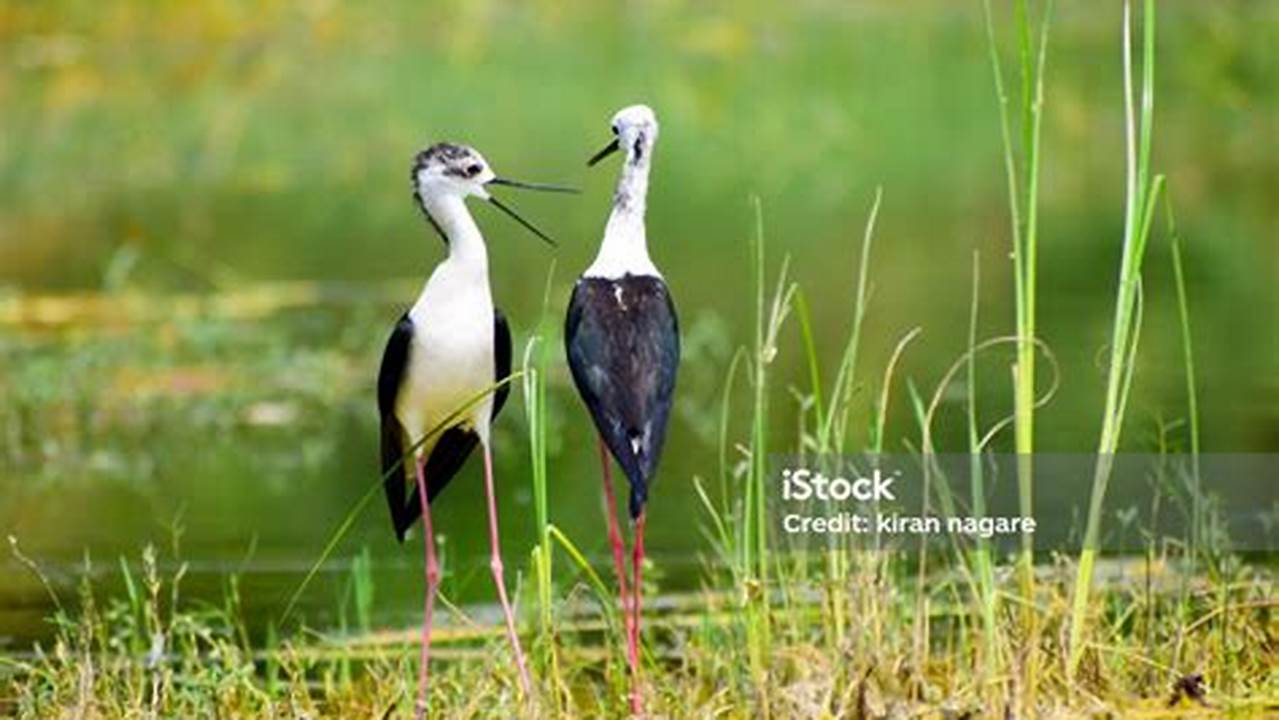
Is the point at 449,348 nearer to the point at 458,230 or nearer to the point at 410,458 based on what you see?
the point at 458,230

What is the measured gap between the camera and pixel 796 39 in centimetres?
3406

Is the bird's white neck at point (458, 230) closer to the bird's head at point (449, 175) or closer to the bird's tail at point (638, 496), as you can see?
the bird's head at point (449, 175)

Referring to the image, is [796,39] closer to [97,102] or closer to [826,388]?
[97,102]

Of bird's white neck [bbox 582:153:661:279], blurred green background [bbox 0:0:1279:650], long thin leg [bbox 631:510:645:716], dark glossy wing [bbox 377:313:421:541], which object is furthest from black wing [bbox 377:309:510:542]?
blurred green background [bbox 0:0:1279:650]

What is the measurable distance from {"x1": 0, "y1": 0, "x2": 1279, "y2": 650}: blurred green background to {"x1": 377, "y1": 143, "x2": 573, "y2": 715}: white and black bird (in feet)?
5.90

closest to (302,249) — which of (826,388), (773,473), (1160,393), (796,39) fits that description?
(826,388)

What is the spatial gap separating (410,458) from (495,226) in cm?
1349

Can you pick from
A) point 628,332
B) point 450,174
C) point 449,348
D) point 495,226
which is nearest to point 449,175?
point 450,174

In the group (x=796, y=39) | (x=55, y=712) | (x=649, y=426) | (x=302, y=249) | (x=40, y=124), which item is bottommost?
(x=55, y=712)

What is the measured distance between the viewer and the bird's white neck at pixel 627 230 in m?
5.95

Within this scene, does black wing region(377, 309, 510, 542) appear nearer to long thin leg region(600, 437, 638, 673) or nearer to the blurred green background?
long thin leg region(600, 437, 638, 673)

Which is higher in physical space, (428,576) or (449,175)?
(449,175)

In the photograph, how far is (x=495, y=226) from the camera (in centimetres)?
1981

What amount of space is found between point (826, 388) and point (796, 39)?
70.1 feet
